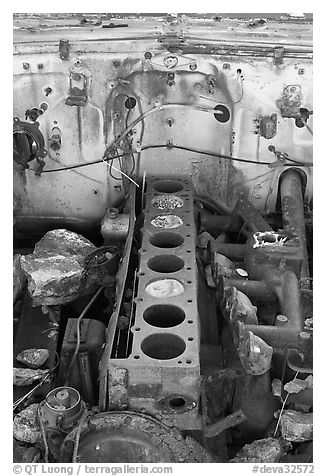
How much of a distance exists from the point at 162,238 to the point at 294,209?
860 millimetres

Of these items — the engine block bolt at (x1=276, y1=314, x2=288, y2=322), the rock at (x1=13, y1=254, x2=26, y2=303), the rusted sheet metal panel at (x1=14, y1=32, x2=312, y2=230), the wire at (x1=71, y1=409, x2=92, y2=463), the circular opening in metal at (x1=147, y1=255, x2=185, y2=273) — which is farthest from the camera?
the rock at (x1=13, y1=254, x2=26, y2=303)

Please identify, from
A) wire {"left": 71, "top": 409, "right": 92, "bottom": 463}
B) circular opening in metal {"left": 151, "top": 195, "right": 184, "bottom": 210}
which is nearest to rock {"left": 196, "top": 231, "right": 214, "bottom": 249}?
circular opening in metal {"left": 151, "top": 195, "right": 184, "bottom": 210}

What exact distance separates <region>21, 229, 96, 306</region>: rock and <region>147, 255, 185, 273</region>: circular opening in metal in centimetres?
50

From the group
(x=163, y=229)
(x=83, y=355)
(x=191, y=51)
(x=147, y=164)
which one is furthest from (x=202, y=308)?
(x=191, y=51)

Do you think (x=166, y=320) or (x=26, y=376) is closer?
(x=166, y=320)

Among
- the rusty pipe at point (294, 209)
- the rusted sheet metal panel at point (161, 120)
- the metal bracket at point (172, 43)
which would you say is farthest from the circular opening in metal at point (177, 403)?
the metal bracket at point (172, 43)

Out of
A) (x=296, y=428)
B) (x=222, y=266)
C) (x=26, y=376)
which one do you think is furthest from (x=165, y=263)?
(x=296, y=428)

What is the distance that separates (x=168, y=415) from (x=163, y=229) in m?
1.27

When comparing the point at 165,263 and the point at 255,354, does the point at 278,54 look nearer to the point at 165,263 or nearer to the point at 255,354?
the point at 165,263

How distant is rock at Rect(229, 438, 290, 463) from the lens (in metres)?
3.38

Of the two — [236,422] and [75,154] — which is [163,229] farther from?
[236,422]

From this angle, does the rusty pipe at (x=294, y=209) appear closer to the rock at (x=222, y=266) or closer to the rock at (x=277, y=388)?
the rock at (x=222, y=266)

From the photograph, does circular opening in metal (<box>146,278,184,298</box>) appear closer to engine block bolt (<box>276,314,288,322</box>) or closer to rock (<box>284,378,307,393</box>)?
engine block bolt (<box>276,314,288,322</box>)

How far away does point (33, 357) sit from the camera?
391cm
